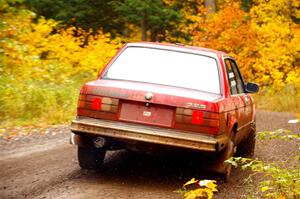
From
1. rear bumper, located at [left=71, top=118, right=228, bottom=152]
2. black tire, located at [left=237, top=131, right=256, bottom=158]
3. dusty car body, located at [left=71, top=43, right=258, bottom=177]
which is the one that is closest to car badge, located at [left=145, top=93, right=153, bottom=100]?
dusty car body, located at [left=71, top=43, right=258, bottom=177]

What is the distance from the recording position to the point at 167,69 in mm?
6719

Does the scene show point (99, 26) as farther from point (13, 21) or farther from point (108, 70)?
point (108, 70)

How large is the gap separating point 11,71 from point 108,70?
18.6ft

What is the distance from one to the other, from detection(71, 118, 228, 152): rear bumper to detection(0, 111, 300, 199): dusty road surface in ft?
1.46

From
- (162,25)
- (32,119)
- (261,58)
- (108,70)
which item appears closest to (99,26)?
(162,25)

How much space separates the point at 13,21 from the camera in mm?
10930

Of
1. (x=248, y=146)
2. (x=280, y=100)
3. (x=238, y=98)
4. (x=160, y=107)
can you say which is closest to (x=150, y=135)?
(x=160, y=107)

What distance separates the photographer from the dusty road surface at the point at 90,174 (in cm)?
573

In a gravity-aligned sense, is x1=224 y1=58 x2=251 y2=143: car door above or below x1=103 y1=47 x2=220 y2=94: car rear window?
below

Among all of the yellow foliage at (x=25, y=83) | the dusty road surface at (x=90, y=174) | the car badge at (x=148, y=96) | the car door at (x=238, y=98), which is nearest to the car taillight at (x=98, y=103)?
the car badge at (x=148, y=96)

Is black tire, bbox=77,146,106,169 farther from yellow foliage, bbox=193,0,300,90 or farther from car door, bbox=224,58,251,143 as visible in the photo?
yellow foliage, bbox=193,0,300,90

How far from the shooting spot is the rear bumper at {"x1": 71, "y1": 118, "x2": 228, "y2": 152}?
5797 mm

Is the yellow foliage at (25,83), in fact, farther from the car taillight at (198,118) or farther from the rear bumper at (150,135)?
the car taillight at (198,118)

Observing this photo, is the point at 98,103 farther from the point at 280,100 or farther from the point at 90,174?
the point at 280,100
